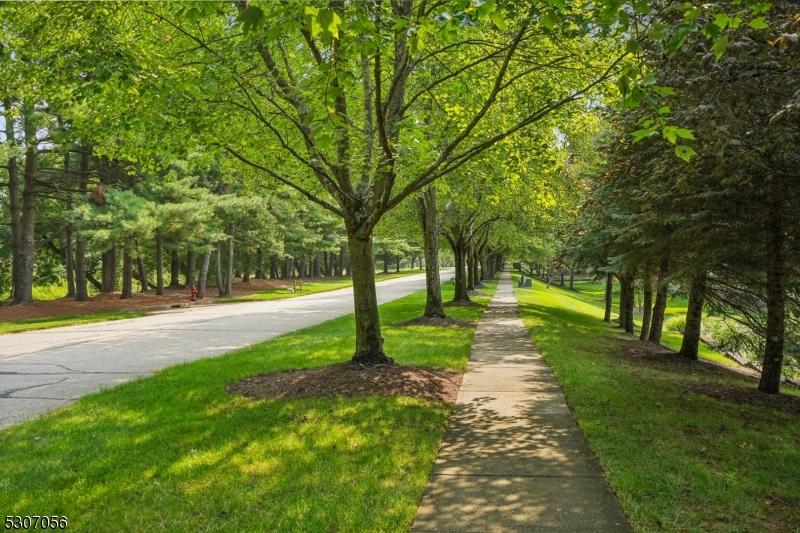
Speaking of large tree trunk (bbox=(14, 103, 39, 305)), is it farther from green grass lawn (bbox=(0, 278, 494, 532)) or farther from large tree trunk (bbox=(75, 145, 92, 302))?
green grass lawn (bbox=(0, 278, 494, 532))

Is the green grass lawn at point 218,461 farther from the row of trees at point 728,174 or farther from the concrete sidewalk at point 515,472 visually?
the row of trees at point 728,174

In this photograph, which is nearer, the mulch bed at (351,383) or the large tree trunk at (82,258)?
the mulch bed at (351,383)

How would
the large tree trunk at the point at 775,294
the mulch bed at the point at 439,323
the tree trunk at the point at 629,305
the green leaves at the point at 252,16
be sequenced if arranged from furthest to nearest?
the tree trunk at the point at 629,305 → the mulch bed at the point at 439,323 → the large tree trunk at the point at 775,294 → the green leaves at the point at 252,16

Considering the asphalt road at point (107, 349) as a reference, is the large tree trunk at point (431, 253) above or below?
above

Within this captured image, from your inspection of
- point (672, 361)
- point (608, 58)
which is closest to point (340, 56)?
point (608, 58)

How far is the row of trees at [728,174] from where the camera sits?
514 centimetres

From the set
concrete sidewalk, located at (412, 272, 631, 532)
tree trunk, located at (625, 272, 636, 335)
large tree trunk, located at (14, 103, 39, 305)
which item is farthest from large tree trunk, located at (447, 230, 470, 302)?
large tree trunk, located at (14, 103, 39, 305)

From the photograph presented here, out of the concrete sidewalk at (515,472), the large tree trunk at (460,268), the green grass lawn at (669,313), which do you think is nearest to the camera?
the concrete sidewalk at (515,472)

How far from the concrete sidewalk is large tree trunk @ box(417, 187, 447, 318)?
325 inches

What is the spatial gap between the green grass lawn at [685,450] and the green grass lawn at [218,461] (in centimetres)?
179

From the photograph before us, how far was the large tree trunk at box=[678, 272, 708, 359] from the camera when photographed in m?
10.3

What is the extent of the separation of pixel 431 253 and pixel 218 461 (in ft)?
40.2

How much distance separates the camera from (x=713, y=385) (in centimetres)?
811

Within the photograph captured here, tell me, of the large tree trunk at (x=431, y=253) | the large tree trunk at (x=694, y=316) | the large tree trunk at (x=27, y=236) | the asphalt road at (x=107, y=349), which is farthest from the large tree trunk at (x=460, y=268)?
the large tree trunk at (x=27, y=236)
